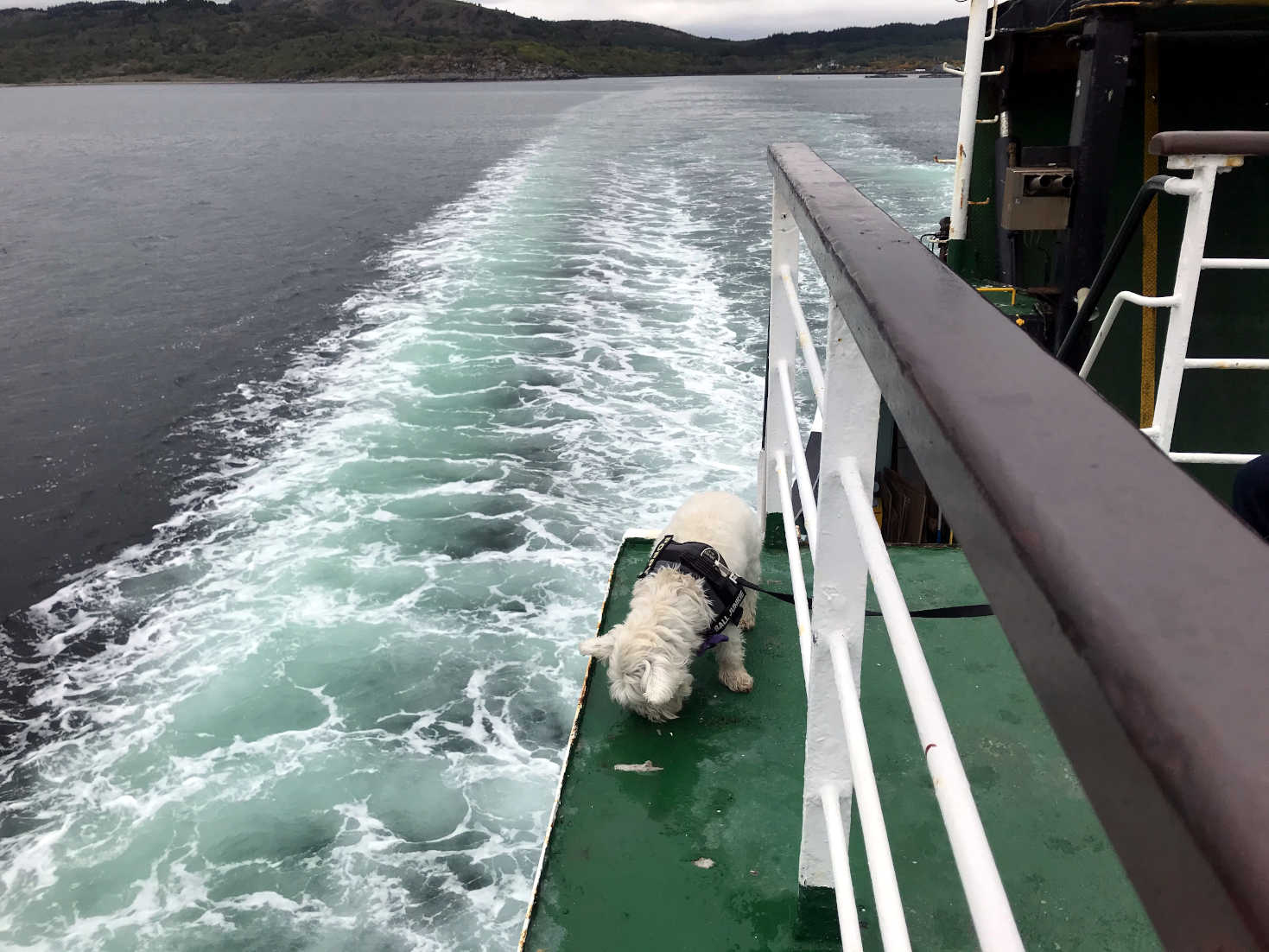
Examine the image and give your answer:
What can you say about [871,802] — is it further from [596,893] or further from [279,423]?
[279,423]

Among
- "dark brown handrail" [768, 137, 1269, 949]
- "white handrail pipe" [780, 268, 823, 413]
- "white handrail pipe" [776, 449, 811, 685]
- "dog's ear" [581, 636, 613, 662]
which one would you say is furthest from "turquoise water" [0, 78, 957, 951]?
"dark brown handrail" [768, 137, 1269, 949]

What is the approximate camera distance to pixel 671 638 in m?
2.88

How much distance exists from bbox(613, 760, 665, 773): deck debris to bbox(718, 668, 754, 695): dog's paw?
1.58 feet

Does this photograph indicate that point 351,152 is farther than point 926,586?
Yes

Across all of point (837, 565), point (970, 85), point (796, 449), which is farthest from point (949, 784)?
point (970, 85)

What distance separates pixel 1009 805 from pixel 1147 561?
210 centimetres

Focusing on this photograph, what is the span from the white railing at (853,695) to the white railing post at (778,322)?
2.63ft

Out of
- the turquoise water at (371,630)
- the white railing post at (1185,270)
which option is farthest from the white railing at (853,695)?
the turquoise water at (371,630)

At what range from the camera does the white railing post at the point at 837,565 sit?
1.19 m

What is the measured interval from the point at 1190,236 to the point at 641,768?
2.15 metres

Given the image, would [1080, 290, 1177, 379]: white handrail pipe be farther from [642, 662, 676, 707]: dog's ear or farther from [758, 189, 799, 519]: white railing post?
[642, 662, 676, 707]: dog's ear

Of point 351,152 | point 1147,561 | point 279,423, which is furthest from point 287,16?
point 1147,561

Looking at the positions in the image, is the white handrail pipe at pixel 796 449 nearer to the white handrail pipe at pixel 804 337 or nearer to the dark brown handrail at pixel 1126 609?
the white handrail pipe at pixel 804 337

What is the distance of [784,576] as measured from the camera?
Result: 3.66m
